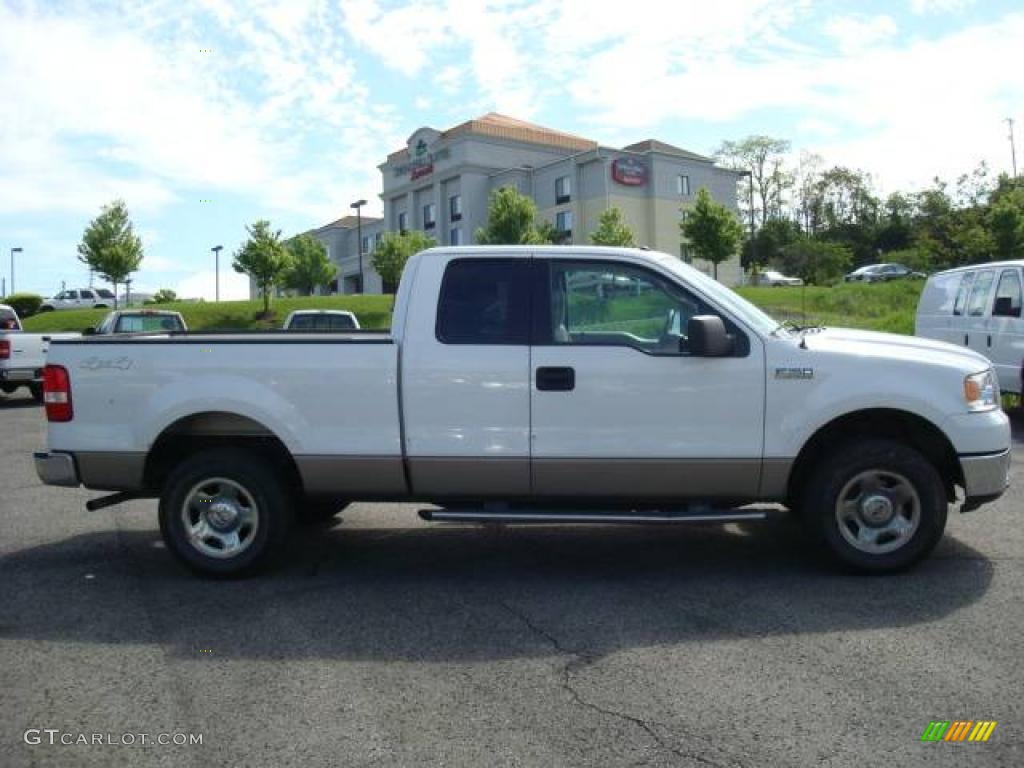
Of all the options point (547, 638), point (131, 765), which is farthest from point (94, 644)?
point (547, 638)

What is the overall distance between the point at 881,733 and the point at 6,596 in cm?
481

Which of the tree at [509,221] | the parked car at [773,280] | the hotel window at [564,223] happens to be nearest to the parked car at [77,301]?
the tree at [509,221]

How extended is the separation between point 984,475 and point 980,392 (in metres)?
0.49

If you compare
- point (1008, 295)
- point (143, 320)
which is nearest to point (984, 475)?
point (1008, 295)

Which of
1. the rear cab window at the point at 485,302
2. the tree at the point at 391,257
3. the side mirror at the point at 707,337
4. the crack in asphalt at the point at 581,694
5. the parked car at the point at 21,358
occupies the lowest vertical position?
the crack in asphalt at the point at 581,694

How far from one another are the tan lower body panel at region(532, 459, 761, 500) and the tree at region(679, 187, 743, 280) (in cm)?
4479

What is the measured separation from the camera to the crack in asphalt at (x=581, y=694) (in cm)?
339

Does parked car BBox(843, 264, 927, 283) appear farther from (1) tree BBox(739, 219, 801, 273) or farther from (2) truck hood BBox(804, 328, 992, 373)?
(2) truck hood BBox(804, 328, 992, 373)

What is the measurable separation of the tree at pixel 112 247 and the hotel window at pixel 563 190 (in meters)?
30.1

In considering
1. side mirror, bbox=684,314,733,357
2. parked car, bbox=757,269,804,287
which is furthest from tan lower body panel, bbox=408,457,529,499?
parked car, bbox=757,269,804,287

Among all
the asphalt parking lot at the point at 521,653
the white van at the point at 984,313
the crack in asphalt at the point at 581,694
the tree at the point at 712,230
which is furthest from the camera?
the tree at the point at 712,230

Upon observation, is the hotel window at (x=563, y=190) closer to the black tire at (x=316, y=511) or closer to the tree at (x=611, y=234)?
the tree at (x=611, y=234)

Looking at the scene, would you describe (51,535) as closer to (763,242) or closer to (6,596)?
(6,596)

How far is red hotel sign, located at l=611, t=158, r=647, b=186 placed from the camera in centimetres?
6344
